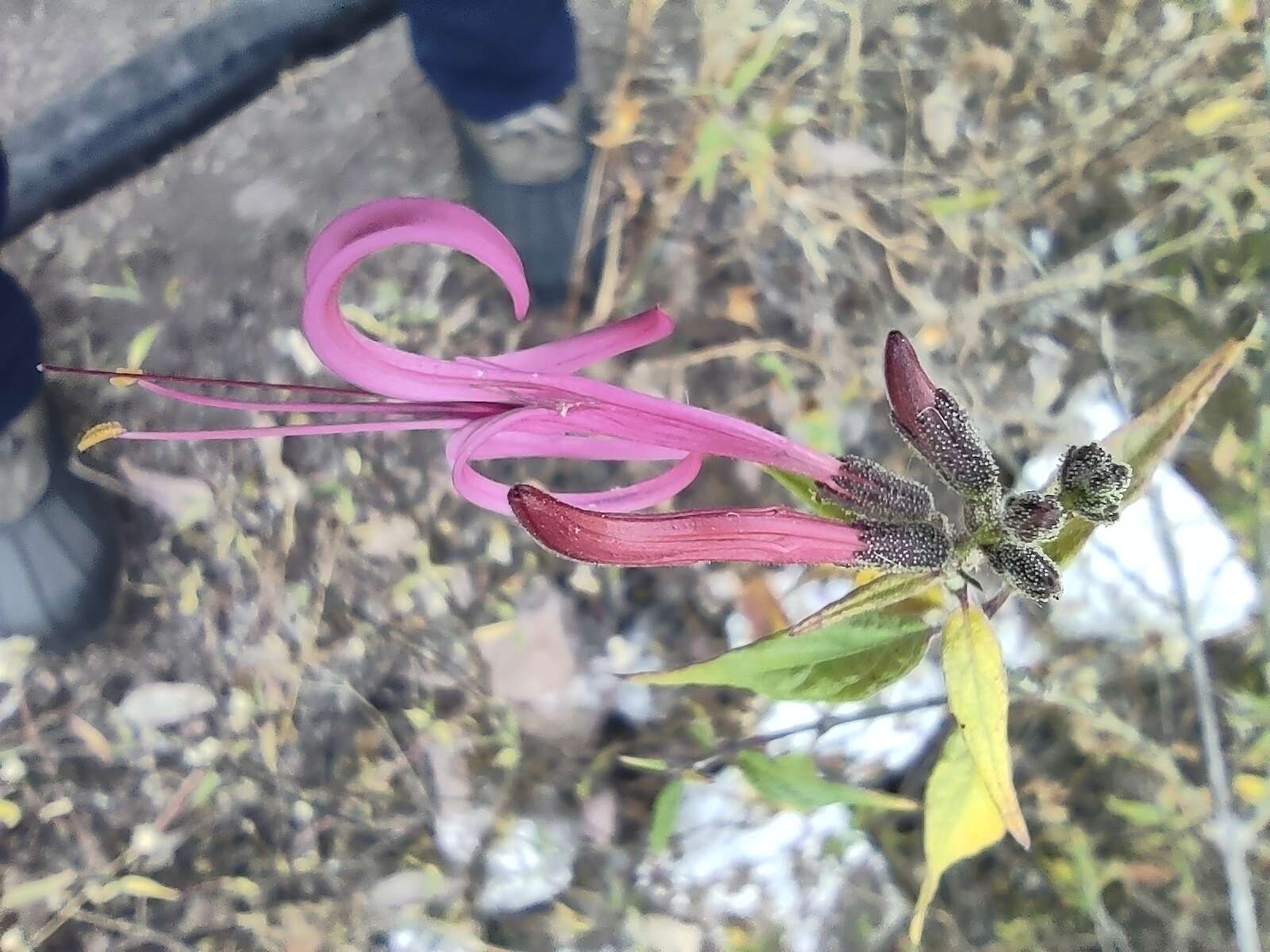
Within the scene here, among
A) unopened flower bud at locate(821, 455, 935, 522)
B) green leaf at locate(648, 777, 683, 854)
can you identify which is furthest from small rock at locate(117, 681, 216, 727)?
unopened flower bud at locate(821, 455, 935, 522)

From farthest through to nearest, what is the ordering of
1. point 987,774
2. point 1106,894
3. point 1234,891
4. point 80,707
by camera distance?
1. point 80,707
2. point 1106,894
3. point 1234,891
4. point 987,774

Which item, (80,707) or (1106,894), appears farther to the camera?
(80,707)

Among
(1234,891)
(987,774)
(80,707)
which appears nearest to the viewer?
(987,774)

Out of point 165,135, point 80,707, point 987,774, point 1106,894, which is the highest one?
point 987,774

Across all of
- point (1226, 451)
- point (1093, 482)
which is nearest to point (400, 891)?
point (1093, 482)

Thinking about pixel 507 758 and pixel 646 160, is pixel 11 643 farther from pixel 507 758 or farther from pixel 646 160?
pixel 646 160

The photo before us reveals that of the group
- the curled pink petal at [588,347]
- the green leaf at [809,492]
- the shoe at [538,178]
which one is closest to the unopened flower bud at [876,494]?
the green leaf at [809,492]

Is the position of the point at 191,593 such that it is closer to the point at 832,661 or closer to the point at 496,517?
the point at 496,517

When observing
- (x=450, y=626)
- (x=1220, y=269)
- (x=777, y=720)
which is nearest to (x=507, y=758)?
(x=450, y=626)
